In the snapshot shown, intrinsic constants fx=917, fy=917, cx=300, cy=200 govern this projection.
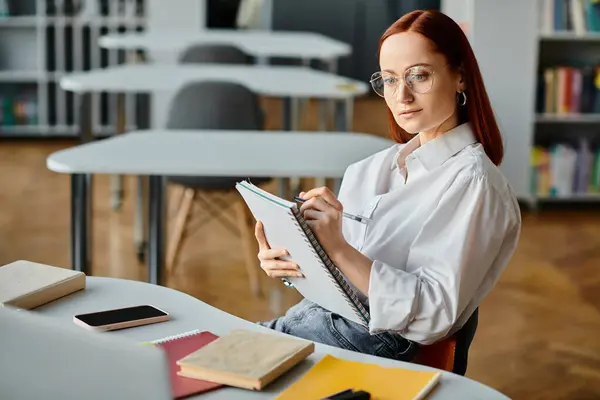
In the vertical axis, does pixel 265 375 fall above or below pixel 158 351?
below

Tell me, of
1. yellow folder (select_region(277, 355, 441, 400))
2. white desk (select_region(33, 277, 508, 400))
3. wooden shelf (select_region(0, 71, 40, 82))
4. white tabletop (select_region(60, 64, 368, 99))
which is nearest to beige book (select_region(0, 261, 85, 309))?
white desk (select_region(33, 277, 508, 400))

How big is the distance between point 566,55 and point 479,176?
447 cm

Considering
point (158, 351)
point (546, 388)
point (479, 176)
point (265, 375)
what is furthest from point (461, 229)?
point (546, 388)

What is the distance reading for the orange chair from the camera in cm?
150

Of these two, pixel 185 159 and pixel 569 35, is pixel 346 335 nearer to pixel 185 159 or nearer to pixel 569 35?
pixel 185 159

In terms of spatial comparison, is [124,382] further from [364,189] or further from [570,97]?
[570,97]

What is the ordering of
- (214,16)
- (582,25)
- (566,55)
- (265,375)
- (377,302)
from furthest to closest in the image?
1. (214,16)
2. (566,55)
3. (582,25)
4. (377,302)
5. (265,375)

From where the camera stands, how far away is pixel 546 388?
2.91 m

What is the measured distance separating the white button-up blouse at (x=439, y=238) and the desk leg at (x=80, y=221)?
1.32 meters

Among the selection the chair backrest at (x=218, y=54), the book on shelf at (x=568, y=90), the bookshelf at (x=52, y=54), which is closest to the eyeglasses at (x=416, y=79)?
the chair backrest at (x=218, y=54)

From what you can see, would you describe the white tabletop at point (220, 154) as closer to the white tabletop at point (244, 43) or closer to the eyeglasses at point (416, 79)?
the eyeglasses at point (416, 79)

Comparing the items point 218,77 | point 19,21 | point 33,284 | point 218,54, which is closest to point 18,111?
point 19,21

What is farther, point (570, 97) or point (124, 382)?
point (570, 97)

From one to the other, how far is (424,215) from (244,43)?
186 inches
